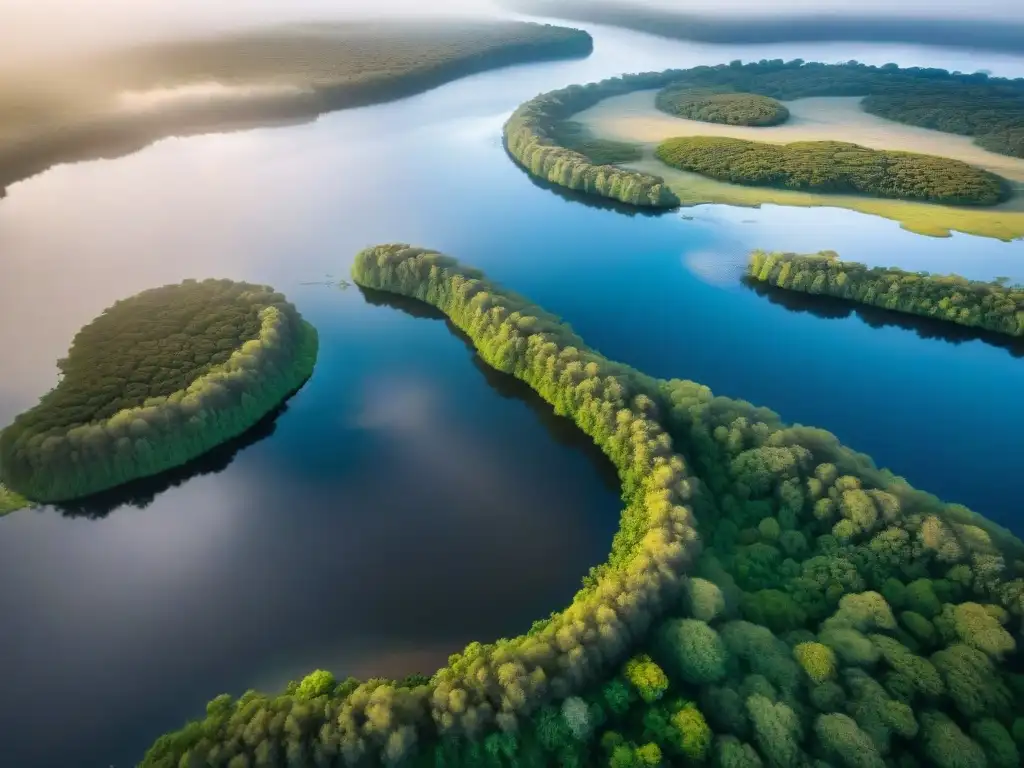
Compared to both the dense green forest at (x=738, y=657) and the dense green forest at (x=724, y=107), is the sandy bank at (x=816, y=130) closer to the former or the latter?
the dense green forest at (x=724, y=107)

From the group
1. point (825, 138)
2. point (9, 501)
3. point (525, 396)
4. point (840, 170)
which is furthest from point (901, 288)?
point (9, 501)

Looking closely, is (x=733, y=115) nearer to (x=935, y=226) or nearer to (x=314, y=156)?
(x=935, y=226)

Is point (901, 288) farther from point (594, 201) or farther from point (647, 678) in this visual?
point (647, 678)

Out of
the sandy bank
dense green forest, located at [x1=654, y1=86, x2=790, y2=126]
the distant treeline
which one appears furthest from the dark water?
the distant treeline

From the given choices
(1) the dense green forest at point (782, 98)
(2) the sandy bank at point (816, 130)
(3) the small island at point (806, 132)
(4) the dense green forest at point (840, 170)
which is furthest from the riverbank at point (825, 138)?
(1) the dense green forest at point (782, 98)

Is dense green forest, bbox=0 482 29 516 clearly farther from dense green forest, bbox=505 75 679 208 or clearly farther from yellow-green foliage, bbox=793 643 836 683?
dense green forest, bbox=505 75 679 208

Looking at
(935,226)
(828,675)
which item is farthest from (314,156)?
(828,675)
